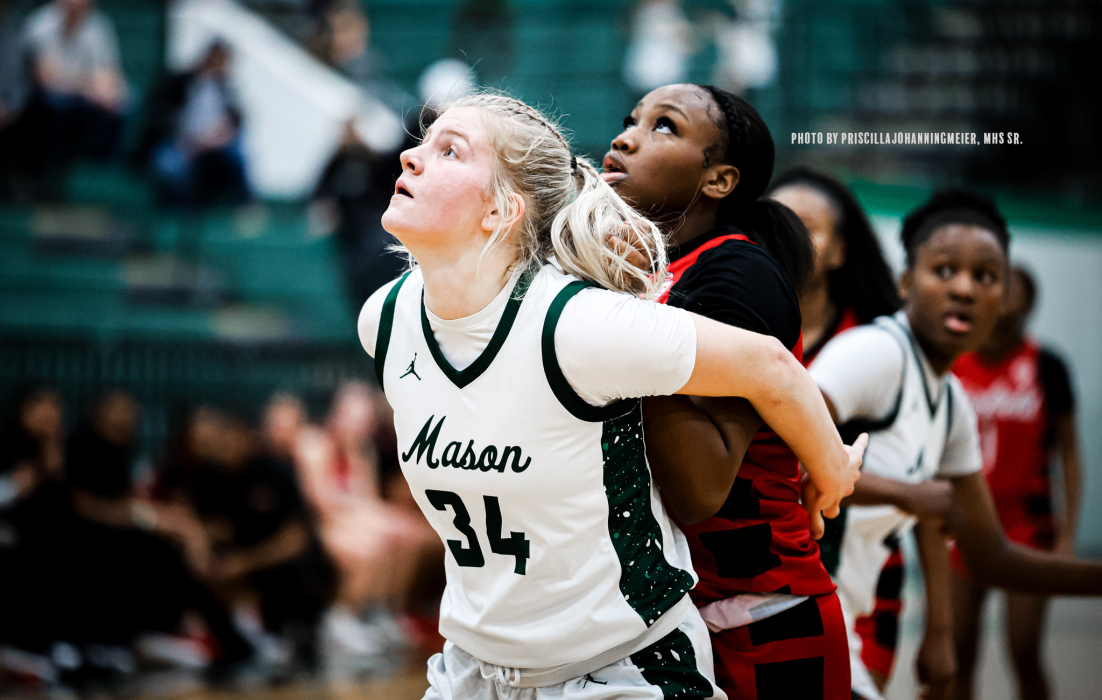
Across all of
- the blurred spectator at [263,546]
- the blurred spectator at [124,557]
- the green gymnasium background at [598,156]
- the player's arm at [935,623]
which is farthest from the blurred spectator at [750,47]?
the player's arm at [935,623]

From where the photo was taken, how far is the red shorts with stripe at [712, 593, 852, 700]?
6.70ft

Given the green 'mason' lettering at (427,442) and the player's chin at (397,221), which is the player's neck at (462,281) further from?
the green 'mason' lettering at (427,442)

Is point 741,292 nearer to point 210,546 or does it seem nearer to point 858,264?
point 858,264

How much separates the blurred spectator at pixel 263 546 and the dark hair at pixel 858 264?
4694 mm

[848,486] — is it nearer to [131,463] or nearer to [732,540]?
[732,540]

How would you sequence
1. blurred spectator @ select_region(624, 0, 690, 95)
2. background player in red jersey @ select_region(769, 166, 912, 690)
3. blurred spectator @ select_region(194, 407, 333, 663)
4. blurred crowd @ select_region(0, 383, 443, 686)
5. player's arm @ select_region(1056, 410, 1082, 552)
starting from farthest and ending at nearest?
blurred spectator @ select_region(624, 0, 690, 95) → blurred spectator @ select_region(194, 407, 333, 663) → blurred crowd @ select_region(0, 383, 443, 686) → player's arm @ select_region(1056, 410, 1082, 552) → background player in red jersey @ select_region(769, 166, 912, 690)

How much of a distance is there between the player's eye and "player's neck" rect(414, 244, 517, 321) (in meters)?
0.47

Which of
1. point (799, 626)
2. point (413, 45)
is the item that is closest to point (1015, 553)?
point (799, 626)

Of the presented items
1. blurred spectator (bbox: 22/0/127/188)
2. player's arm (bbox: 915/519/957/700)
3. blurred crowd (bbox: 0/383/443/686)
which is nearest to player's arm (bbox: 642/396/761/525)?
player's arm (bbox: 915/519/957/700)

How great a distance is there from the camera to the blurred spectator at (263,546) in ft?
22.2

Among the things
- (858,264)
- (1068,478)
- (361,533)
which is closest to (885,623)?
(858,264)

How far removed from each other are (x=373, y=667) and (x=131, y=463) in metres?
2.10

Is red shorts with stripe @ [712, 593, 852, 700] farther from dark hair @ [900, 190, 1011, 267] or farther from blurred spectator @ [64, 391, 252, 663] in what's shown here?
blurred spectator @ [64, 391, 252, 663]

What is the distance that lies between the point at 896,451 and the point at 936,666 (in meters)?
0.61
